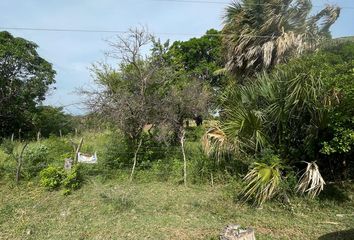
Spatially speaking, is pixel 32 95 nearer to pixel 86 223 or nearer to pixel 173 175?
pixel 173 175

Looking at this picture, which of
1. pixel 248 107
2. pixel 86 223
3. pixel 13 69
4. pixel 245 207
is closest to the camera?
pixel 86 223

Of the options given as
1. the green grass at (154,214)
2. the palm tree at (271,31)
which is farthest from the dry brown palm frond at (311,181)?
the palm tree at (271,31)

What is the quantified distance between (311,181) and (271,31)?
5.47 m

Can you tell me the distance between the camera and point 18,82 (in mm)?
20438

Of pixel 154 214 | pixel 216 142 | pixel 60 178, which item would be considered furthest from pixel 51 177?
pixel 216 142

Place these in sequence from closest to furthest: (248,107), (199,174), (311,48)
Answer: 1. (248,107)
2. (199,174)
3. (311,48)

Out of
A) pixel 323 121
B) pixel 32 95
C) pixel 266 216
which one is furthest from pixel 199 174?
pixel 32 95

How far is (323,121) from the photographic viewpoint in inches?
263

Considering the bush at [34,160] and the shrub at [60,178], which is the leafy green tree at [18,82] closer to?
the bush at [34,160]

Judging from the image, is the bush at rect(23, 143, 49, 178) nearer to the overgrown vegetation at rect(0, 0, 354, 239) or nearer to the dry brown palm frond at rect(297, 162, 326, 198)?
the overgrown vegetation at rect(0, 0, 354, 239)

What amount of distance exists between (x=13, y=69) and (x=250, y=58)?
14974 mm

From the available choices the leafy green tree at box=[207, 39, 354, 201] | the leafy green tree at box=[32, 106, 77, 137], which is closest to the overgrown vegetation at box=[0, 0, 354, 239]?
the leafy green tree at box=[207, 39, 354, 201]

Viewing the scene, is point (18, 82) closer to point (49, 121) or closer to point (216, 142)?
point (49, 121)

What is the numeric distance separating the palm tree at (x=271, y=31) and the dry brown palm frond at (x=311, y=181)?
14.1ft
